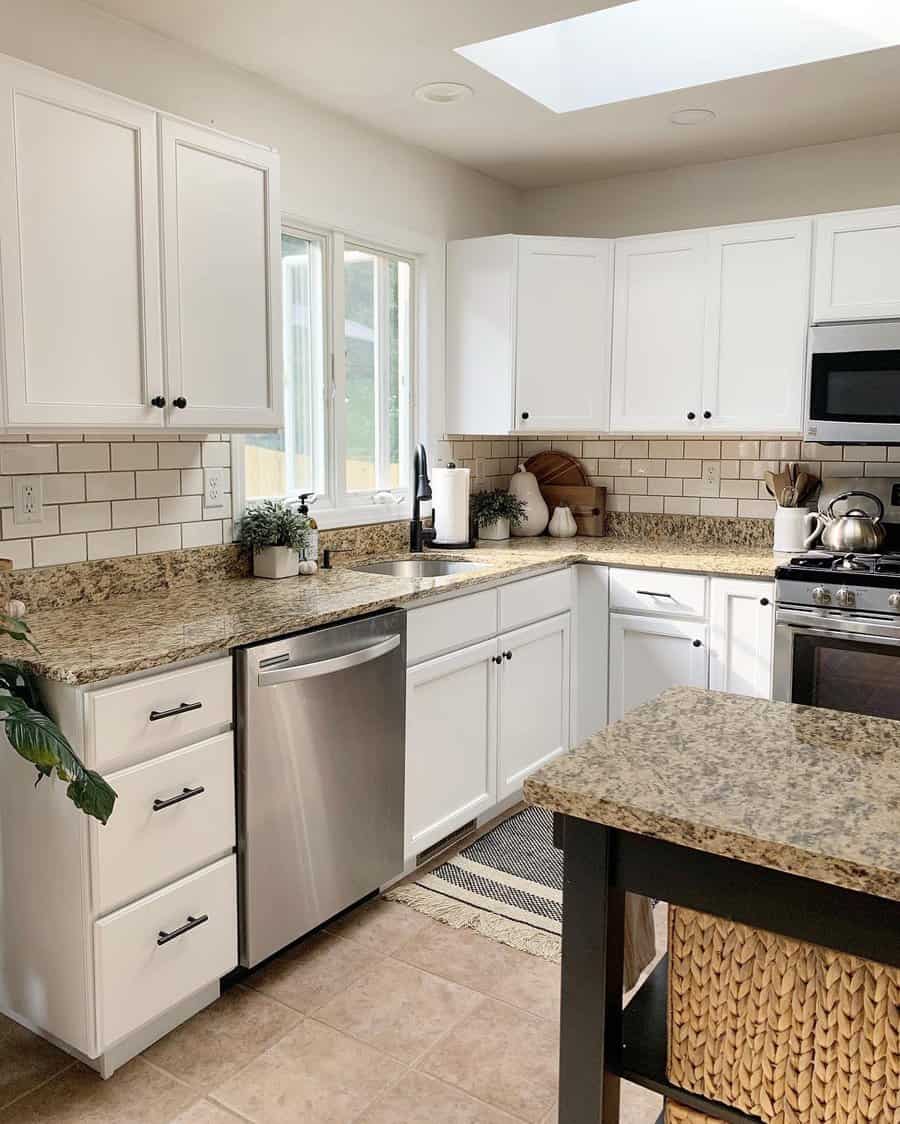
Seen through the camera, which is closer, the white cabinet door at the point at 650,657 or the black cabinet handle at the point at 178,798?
the black cabinet handle at the point at 178,798

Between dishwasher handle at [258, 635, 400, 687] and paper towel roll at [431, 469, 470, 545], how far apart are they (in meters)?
1.12

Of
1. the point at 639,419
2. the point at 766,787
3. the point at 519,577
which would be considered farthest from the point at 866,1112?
the point at 639,419

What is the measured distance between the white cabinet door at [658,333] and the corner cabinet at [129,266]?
5.61 feet

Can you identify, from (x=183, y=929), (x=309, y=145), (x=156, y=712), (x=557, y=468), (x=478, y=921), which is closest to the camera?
(x=156, y=712)

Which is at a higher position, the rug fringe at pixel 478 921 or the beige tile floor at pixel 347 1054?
the rug fringe at pixel 478 921

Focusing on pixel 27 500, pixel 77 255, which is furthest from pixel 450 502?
pixel 77 255

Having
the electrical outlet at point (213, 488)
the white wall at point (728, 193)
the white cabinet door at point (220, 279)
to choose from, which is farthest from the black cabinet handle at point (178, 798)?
the white wall at point (728, 193)

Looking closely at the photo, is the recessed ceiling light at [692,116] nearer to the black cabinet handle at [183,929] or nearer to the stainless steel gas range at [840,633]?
the stainless steel gas range at [840,633]

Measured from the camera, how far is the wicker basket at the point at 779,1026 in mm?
1155

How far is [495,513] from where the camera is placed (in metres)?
4.08

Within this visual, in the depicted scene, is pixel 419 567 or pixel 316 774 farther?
pixel 419 567

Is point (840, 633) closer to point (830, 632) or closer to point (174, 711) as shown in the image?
point (830, 632)

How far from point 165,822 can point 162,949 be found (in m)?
0.28

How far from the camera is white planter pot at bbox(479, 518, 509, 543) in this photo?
13.4ft
